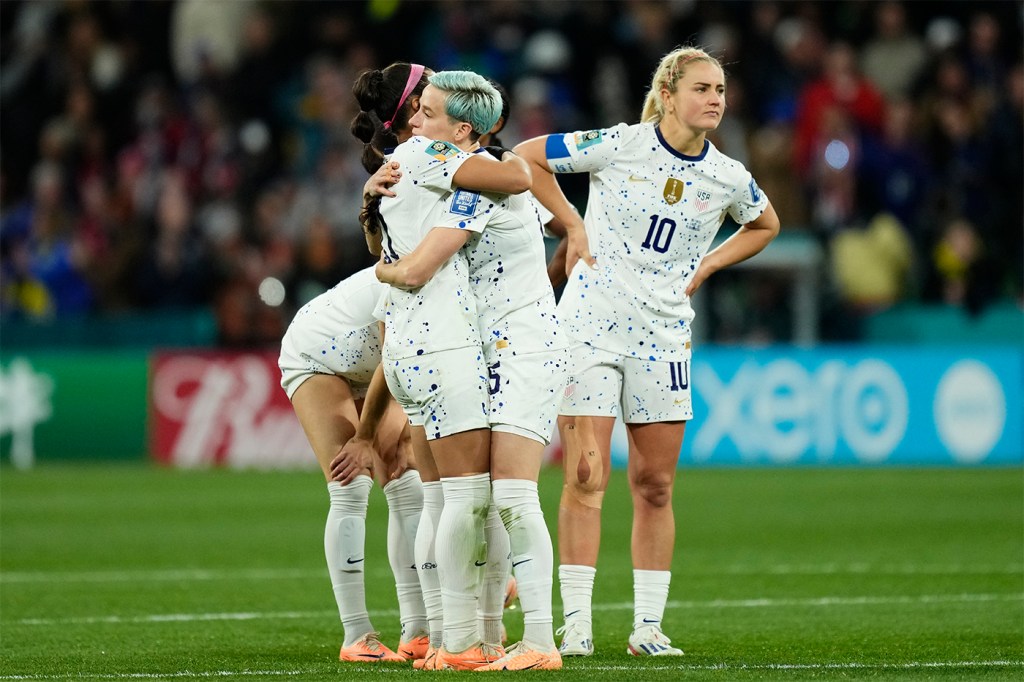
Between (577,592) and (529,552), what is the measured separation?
0.80 m

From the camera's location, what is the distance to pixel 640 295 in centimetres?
695

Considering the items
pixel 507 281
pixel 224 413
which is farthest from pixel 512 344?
pixel 224 413

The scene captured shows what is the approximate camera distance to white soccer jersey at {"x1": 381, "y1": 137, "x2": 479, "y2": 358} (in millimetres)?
5980

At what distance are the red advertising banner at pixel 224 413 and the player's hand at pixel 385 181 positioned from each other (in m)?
11.6

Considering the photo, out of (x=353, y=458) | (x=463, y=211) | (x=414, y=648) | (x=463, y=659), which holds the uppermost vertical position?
(x=463, y=211)

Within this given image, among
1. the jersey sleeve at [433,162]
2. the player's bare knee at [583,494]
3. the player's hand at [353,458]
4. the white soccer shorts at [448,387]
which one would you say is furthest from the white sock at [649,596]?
the jersey sleeve at [433,162]

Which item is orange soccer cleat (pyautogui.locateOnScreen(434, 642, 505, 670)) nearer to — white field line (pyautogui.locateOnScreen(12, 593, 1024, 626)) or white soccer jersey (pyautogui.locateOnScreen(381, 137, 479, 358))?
white soccer jersey (pyautogui.locateOnScreen(381, 137, 479, 358))

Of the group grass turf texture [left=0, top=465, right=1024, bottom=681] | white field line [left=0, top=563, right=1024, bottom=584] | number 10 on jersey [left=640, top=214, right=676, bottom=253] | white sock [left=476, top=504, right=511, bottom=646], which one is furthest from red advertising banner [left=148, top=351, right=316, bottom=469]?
white sock [left=476, top=504, right=511, bottom=646]

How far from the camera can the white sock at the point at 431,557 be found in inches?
249

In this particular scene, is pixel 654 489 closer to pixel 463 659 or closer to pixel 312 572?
pixel 463 659

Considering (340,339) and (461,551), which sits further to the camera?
(340,339)

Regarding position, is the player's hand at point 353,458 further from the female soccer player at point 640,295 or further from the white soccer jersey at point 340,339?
the female soccer player at point 640,295

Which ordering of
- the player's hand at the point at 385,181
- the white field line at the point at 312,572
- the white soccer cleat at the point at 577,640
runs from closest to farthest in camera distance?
the player's hand at the point at 385,181 → the white soccer cleat at the point at 577,640 → the white field line at the point at 312,572

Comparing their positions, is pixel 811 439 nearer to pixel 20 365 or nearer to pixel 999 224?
pixel 999 224
